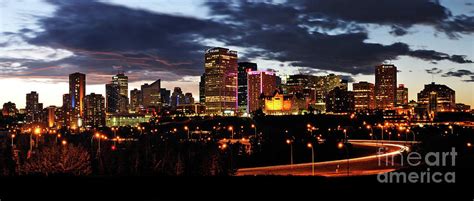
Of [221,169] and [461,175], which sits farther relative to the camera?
[221,169]

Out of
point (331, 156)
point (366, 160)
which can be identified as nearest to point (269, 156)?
point (331, 156)

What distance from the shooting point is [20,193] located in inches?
733

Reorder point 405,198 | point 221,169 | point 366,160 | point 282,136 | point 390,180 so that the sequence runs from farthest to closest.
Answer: point 282,136 → point 366,160 → point 221,169 → point 390,180 → point 405,198

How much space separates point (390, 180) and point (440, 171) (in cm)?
404

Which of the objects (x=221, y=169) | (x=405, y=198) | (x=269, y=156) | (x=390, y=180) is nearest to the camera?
(x=405, y=198)

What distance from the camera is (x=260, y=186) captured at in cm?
1964

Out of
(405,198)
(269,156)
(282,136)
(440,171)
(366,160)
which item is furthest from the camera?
(282,136)

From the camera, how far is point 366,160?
169 ft

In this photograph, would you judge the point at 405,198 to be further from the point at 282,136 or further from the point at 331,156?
the point at 282,136

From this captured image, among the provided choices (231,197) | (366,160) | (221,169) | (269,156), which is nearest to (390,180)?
(231,197)

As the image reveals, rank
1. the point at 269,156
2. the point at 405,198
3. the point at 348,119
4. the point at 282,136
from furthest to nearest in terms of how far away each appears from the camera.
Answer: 1. the point at 348,119
2. the point at 282,136
3. the point at 269,156
4. the point at 405,198

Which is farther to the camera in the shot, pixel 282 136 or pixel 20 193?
pixel 282 136

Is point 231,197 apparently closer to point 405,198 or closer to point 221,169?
point 405,198

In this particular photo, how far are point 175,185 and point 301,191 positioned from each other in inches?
168
